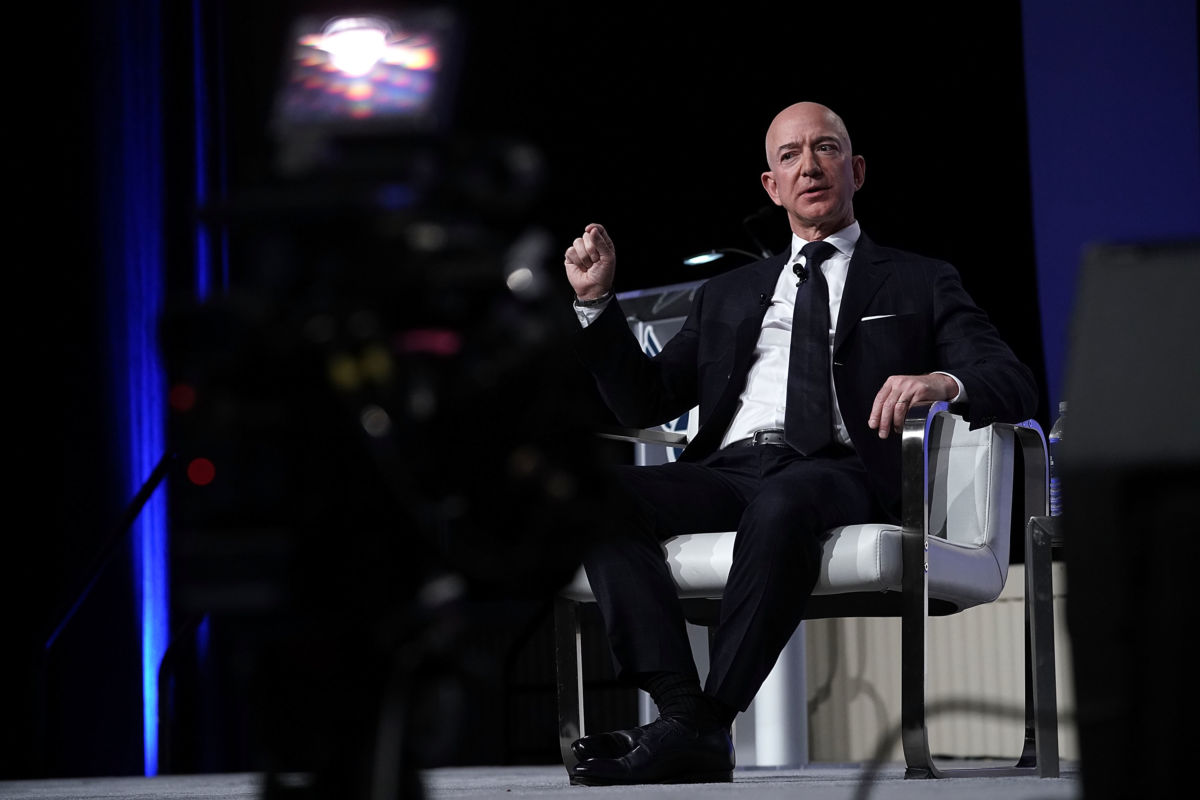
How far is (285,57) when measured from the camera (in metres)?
0.65

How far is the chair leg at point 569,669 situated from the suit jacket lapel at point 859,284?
0.55 meters

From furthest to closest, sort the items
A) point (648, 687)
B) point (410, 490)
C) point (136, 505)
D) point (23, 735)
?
point (23, 735) < point (136, 505) < point (648, 687) < point (410, 490)

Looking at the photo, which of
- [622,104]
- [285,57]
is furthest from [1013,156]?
[285,57]

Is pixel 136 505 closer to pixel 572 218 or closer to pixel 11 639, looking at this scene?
pixel 11 639

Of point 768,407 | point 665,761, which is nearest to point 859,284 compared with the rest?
point 768,407

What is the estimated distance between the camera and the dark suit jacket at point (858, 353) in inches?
71.1

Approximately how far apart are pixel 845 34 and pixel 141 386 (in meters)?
2.79

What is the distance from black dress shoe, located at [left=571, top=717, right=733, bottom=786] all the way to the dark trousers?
0.07 meters

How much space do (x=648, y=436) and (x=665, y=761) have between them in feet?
2.63

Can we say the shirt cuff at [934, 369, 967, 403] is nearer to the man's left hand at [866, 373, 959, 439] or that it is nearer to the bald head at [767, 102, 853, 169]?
the man's left hand at [866, 373, 959, 439]

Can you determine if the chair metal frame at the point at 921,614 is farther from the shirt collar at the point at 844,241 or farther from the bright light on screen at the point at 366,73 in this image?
the bright light on screen at the point at 366,73

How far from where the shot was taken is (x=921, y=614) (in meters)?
1.64

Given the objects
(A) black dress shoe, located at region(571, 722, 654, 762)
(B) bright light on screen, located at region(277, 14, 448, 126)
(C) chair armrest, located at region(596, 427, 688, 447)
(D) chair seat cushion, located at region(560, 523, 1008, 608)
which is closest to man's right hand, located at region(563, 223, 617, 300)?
(C) chair armrest, located at region(596, 427, 688, 447)

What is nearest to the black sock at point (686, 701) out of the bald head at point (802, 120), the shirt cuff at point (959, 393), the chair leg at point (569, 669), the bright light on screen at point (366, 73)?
the chair leg at point (569, 669)
